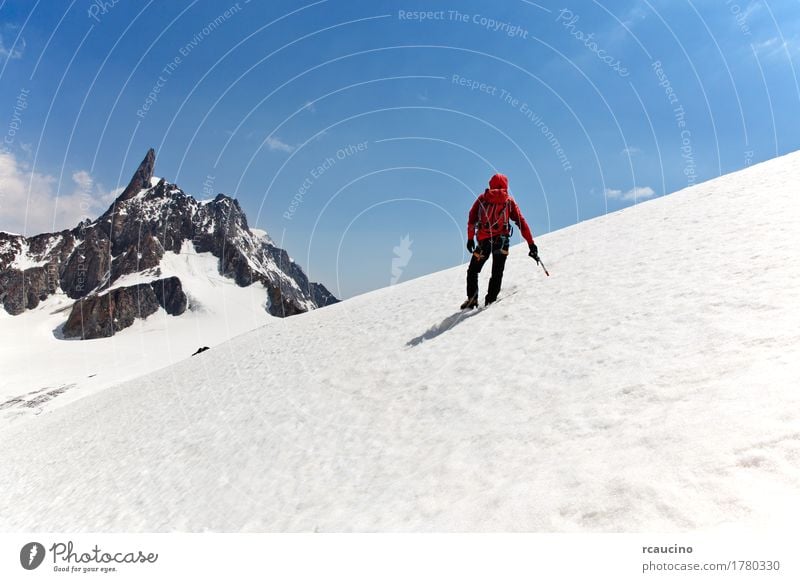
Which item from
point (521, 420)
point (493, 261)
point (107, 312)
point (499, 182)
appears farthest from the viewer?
point (107, 312)

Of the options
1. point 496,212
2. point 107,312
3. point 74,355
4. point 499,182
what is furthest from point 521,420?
point 107,312

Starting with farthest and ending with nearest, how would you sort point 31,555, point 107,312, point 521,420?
point 107,312
point 521,420
point 31,555

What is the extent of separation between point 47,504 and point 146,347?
174873mm

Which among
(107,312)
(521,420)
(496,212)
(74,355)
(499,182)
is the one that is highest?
(107,312)

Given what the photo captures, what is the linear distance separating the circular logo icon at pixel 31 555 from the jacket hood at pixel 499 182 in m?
10.4

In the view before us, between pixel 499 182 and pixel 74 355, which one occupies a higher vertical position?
pixel 499 182

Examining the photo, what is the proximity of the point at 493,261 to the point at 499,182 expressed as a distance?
2.02 metres

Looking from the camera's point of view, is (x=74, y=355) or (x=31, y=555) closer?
(x=31, y=555)

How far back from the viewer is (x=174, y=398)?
14891 millimetres

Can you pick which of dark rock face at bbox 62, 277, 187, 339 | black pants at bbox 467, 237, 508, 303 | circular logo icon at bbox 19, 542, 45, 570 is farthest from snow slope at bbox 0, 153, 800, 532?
dark rock face at bbox 62, 277, 187, 339

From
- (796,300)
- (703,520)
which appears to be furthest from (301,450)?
(796,300)

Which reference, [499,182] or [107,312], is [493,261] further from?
[107,312]

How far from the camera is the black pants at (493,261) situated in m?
11.1

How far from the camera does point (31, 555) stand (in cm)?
449
